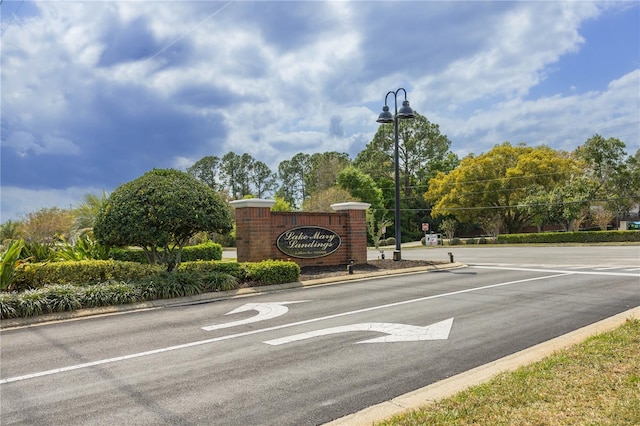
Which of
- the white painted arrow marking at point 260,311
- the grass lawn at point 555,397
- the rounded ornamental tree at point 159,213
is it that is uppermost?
the rounded ornamental tree at point 159,213

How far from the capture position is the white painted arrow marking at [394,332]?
6.59 meters

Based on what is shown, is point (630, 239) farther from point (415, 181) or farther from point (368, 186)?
point (415, 181)

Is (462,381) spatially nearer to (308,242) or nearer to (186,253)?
(308,242)

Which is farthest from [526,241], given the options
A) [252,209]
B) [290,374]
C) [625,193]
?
[290,374]

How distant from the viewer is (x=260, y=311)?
29.7 feet

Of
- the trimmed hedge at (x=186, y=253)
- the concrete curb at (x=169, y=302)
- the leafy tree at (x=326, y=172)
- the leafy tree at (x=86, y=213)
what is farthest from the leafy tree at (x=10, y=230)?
the leafy tree at (x=326, y=172)

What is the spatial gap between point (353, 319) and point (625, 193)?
55.1 metres

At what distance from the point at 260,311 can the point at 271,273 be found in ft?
11.0

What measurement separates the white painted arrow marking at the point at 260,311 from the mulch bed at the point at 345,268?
3799 mm

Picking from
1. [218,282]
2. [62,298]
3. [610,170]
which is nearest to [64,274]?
[62,298]

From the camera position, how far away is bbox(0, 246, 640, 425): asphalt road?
439 centimetres

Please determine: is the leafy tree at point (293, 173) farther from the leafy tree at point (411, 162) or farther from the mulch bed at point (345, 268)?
the mulch bed at point (345, 268)

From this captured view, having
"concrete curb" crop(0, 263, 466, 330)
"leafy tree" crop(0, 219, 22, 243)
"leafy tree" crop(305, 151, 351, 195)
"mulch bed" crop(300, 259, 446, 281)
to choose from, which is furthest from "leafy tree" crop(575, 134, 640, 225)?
"leafy tree" crop(0, 219, 22, 243)

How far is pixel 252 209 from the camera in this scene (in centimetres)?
1431
